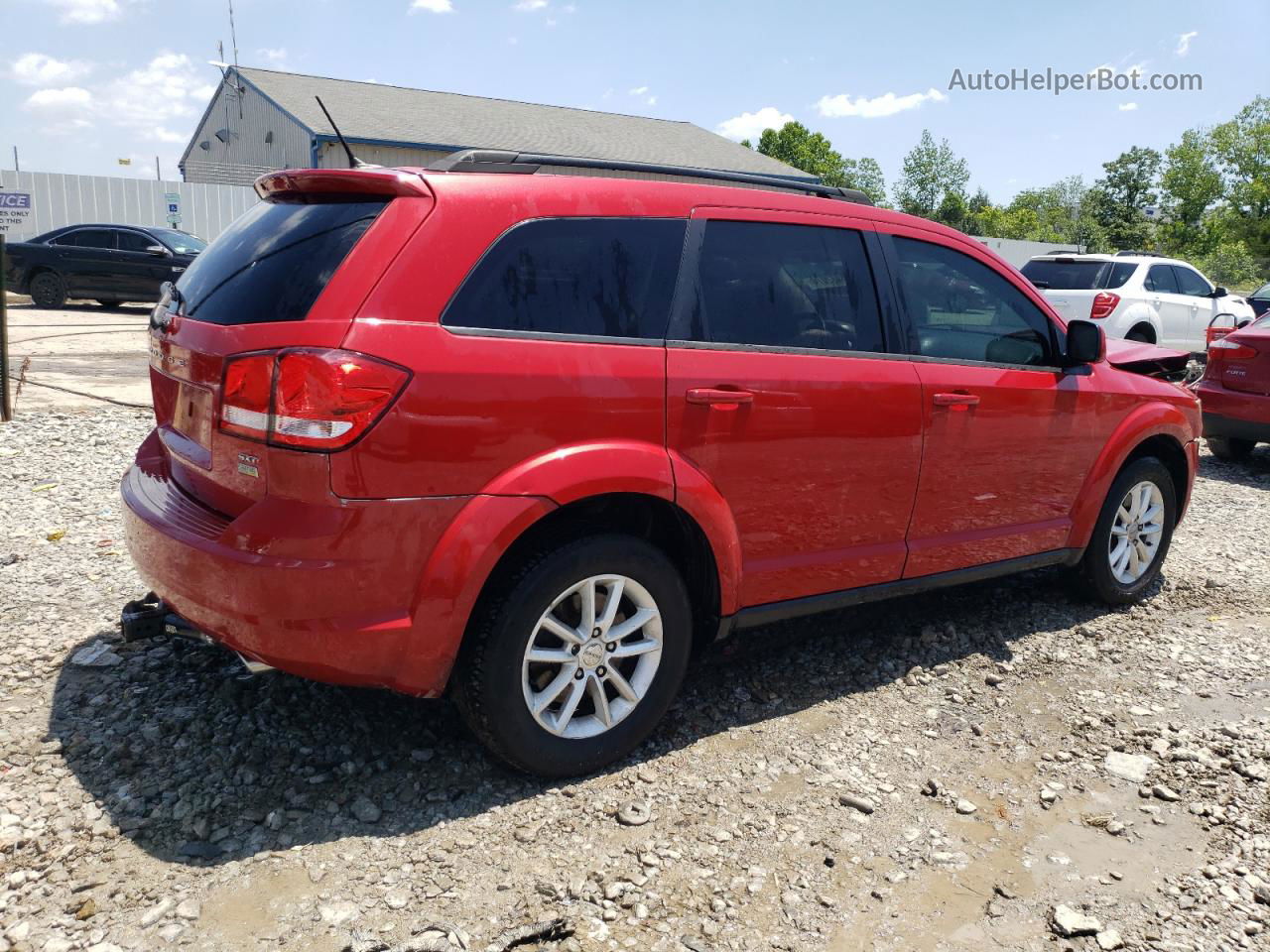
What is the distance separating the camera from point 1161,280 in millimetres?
14406

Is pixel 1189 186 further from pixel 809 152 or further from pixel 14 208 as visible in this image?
pixel 14 208

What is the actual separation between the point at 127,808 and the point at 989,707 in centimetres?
299

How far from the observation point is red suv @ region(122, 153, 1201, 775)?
2.64 meters

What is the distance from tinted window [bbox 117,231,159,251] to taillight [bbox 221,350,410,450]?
1773 centimetres

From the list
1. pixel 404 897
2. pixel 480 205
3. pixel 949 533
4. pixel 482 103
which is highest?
pixel 482 103

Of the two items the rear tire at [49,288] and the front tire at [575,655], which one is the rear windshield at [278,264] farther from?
the rear tire at [49,288]

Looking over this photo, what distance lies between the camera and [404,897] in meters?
2.58

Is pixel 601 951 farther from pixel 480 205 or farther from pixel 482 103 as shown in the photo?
pixel 482 103

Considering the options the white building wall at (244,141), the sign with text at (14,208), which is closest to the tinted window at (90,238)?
the sign with text at (14,208)

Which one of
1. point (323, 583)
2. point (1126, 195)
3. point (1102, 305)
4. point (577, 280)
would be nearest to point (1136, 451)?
point (577, 280)

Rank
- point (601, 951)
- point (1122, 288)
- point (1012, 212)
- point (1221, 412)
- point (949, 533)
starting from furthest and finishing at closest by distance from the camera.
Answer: point (1012, 212) < point (1122, 288) < point (1221, 412) < point (949, 533) < point (601, 951)

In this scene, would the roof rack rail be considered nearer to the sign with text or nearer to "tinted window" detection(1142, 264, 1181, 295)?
"tinted window" detection(1142, 264, 1181, 295)

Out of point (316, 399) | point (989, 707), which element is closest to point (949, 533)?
point (989, 707)

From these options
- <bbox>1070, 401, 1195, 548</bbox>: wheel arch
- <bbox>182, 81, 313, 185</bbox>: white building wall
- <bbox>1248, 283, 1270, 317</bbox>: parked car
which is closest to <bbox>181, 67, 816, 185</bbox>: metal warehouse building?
<bbox>182, 81, 313, 185</bbox>: white building wall
